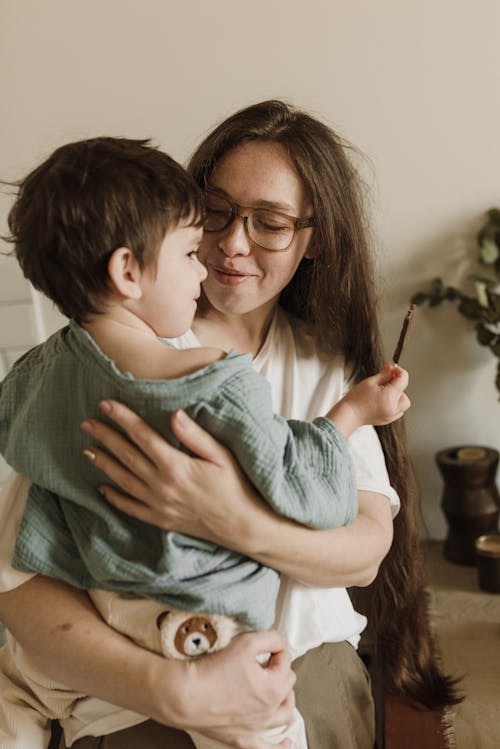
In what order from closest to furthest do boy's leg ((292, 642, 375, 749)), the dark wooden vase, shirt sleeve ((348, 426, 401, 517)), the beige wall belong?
boy's leg ((292, 642, 375, 749)) < shirt sleeve ((348, 426, 401, 517)) < the beige wall < the dark wooden vase

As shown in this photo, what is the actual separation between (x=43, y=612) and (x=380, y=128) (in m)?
1.62

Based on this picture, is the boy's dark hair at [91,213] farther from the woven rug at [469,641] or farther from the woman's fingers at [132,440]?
the woven rug at [469,641]

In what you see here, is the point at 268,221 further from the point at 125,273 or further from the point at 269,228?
the point at 125,273

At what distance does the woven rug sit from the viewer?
1817 millimetres

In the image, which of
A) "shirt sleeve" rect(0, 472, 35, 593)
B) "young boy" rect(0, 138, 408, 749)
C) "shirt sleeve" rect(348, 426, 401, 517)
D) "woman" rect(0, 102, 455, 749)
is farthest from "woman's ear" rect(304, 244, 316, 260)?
"shirt sleeve" rect(0, 472, 35, 593)

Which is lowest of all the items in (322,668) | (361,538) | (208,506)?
(322,668)

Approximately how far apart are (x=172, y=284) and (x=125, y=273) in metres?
0.07

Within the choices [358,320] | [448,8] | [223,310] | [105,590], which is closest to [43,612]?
[105,590]

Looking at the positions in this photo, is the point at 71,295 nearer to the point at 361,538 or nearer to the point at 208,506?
the point at 208,506

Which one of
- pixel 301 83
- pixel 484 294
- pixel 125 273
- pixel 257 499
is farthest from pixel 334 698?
pixel 301 83

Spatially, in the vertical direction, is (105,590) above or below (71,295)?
below

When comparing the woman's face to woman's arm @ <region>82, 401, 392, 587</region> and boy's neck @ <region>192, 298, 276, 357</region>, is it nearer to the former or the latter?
boy's neck @ <region>192, 298, 276, 357</region>

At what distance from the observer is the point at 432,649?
2043 millimetres

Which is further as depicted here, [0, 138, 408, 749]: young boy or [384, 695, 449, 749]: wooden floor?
[384, 695, 449, 749]: wooden floor
